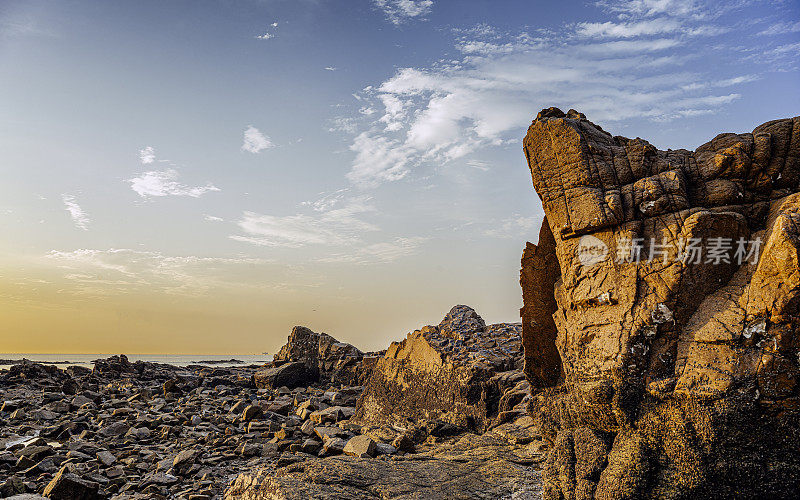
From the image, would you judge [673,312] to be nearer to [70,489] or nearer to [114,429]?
[70,489]

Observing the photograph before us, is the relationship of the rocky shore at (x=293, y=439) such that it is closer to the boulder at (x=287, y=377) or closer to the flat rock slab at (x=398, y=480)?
the flat rock slab at (x=398, y=480)

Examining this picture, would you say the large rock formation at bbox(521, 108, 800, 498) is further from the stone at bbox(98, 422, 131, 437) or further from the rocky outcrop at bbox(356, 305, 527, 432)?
the stone at bbox(98, 422, 131, 437)

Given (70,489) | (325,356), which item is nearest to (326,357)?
(325,356)

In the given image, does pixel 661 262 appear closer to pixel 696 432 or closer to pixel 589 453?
pixel 696 432

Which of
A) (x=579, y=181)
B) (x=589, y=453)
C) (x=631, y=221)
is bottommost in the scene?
(x=589, y=453)

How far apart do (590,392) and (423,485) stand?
2.36m

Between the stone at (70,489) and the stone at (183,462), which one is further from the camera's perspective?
the stone at (183,462)

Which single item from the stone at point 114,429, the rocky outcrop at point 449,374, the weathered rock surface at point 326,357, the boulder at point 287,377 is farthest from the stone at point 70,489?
the boulder at point 287,377

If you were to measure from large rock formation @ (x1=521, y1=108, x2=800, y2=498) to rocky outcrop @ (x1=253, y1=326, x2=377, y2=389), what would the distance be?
13.4 metres

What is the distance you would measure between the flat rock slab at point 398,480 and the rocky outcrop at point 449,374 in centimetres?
252

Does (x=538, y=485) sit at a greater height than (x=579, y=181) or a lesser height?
lesser

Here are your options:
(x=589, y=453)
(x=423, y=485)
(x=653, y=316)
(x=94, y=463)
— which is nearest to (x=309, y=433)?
(x=94, y=463)

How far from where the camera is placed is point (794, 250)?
456 centimetres

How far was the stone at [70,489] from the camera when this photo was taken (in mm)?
6809
